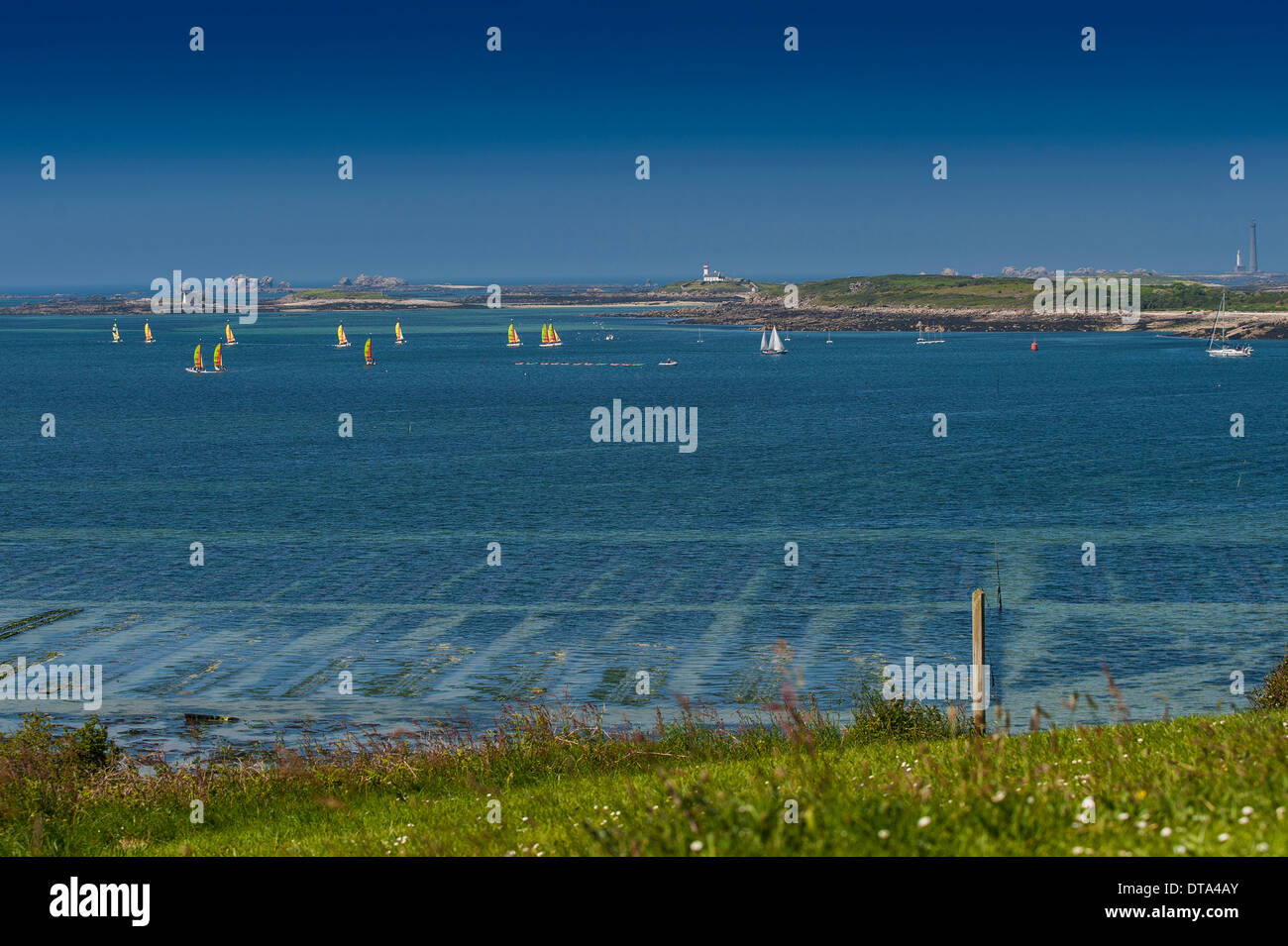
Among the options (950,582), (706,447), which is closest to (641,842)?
(950,582)

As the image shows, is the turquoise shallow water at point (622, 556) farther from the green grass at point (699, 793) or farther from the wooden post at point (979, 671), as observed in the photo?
the wooden post at point (979, 671)

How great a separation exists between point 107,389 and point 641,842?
523 feet

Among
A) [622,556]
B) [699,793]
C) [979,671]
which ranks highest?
[699,793]

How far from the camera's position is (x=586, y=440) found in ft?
334

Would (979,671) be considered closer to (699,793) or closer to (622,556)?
(699,793)

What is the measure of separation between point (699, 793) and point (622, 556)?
148ft

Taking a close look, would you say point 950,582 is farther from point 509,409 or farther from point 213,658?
point 509,409

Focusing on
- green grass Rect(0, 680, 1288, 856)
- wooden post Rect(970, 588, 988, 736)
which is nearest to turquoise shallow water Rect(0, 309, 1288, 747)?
green grass Rect(0, 680, 1288, 856)

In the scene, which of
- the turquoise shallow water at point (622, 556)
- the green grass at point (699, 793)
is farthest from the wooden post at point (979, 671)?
the turquoise shallow water at point (622, 556)

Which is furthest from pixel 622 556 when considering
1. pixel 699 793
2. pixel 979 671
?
pixel 699 793

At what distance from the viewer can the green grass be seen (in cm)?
913

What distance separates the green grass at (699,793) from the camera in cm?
913

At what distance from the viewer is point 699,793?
10234 mm

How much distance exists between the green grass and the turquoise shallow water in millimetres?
10334
